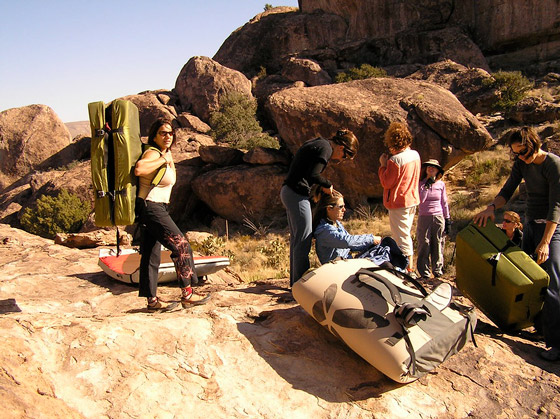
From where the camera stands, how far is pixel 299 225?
12.8 feet

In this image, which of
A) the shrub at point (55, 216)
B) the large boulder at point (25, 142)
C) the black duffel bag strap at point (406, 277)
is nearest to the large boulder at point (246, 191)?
the shrub at point (55, 216)

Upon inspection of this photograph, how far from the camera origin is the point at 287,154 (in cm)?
1197

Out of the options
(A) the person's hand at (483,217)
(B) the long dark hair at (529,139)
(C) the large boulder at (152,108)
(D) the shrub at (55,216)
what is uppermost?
(C) the large boulder at (152,108)

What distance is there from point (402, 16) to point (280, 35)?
814 cm

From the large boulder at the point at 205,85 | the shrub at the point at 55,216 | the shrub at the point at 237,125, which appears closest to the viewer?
the shrub at the point at 55,216

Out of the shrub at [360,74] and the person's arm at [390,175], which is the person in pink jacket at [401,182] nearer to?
the person's arm at [390,175]

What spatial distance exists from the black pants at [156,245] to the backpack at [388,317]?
4.14ft

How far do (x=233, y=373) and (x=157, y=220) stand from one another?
1565 millimetres

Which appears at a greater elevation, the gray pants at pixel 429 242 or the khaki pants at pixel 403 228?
the khaki pants at pixel 403 228

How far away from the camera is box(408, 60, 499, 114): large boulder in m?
17.0

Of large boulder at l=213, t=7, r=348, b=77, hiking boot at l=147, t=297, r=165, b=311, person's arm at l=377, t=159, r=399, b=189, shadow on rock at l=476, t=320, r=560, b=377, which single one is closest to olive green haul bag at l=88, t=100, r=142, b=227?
hiking boot at l=147, t=297, r=165, b=311

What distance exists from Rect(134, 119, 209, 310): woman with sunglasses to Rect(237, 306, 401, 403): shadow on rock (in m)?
0.90

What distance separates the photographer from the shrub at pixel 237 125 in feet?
48.6

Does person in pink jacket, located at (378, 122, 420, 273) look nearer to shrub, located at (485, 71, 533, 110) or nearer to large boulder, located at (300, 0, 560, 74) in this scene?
shrub, located at (485, 71, 533, 110)
